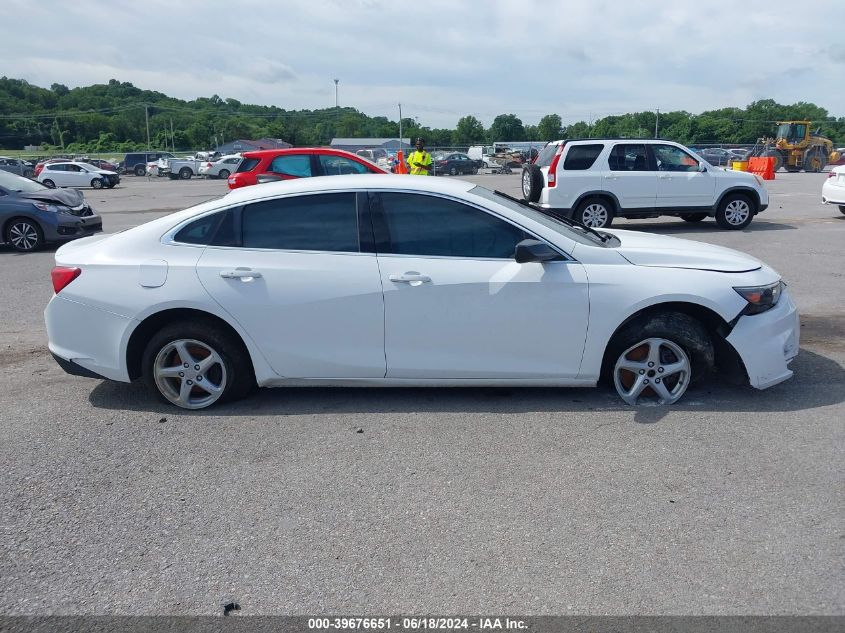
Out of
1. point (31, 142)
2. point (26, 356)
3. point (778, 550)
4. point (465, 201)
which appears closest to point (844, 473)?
point (778, 550)

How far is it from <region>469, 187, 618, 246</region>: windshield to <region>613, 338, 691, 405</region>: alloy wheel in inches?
32.1

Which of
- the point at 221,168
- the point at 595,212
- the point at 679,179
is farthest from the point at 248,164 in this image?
the point at 221,168

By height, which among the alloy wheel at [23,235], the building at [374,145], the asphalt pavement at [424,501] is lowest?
the asphalt pavement at [424,501]

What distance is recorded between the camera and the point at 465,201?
487cm

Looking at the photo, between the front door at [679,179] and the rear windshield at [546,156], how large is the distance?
1859 millimetres

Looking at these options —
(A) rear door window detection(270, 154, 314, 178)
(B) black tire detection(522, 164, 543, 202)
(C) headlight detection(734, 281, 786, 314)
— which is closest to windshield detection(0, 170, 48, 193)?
(A) rear door window detection(270, 154, 314, 178)

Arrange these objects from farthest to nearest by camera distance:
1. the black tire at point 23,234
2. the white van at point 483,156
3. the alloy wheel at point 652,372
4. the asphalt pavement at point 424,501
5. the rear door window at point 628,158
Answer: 1. the white van at point 483,156
2. the rear door window at point 628,158
3. the black tire at point 23,234
4. the alloy wheel at point 652,372
5. the asphalt pavement at point 424,501

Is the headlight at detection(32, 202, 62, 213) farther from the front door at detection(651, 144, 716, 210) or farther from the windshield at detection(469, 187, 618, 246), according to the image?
the front door at detection(651, 144, 716, 210)

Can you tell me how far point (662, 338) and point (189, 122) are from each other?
393ft

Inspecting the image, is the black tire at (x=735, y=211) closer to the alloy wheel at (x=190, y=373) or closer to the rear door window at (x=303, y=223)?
the rear door window at (x=303, y=223)

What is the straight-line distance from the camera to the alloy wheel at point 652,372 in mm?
4801

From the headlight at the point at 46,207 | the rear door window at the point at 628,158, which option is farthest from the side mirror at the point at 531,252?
the headlight at the point at 46,207

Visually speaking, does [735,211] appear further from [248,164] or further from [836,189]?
[248,164]

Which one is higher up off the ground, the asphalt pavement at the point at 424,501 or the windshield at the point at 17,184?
the windshield at the point at 17,184
